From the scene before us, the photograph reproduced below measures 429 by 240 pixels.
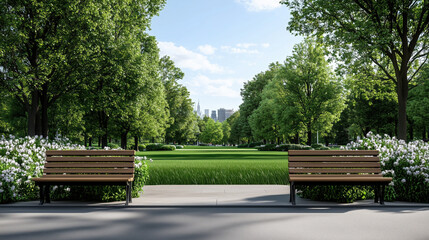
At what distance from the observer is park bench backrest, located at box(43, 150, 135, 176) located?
8.10 meters

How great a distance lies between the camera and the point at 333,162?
324 inches

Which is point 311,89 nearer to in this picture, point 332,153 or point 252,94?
point 252,94

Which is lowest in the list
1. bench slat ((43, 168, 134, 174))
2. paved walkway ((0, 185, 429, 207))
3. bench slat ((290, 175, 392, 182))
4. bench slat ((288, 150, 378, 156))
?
paved walkway ((0, 185, 429, 207))

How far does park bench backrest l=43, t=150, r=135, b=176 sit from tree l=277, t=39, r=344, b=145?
105ft

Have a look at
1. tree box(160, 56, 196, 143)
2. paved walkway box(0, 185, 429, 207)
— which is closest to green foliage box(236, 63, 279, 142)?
tree box(160, 56, 196, 143)

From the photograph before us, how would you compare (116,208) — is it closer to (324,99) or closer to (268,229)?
(268,229)

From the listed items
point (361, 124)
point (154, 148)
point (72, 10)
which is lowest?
point (154, 148)

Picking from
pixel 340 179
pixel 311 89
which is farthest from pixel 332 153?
pixel 311 89

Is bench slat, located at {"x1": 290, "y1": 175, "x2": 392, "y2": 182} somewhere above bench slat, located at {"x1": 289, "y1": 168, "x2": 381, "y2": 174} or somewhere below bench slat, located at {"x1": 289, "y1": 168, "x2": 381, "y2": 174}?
below

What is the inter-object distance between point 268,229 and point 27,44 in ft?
57.1

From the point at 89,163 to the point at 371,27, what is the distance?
49.5 feet

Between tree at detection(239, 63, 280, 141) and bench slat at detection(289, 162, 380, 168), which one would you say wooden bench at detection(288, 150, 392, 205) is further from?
tree at detection(239, 63, 280, 141)

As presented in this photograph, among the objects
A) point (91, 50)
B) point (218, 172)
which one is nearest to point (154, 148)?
point (91, 50)

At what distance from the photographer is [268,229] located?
5.79 metres
